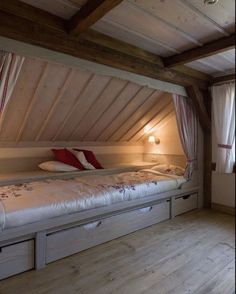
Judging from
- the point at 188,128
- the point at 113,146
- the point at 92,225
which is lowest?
the point at 92,225

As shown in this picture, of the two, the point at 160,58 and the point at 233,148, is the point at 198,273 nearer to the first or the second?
the point at 233,148

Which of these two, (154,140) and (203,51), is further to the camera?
(154,140)

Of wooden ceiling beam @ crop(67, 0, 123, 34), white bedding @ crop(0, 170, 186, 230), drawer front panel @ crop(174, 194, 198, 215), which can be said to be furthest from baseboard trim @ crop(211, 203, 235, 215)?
wooden ceiling beam @ crop(67, 0, 123, 34)

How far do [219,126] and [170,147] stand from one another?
1045mm

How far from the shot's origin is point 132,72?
282 centimetres

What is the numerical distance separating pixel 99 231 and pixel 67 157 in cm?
137

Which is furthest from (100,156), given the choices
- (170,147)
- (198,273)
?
A: (198,273)

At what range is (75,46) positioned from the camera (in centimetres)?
222

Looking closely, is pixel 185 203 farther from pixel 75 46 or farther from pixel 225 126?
pixel 75 46

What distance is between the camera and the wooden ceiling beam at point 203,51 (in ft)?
8.00

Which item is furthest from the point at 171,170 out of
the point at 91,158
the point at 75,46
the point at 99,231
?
the point at 75,46

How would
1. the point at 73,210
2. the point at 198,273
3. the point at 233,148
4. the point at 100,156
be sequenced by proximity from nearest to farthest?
the point at 198,273 → the point at 73,210 → the point at 233,148 → the point at 100,156

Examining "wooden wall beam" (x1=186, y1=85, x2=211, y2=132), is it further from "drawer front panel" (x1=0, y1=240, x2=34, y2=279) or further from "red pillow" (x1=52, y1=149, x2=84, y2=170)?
"drawer front panel" (x1=0, y1=240, x2=34, y2=279)

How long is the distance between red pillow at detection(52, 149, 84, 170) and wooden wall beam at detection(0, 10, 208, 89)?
62.0 inches
